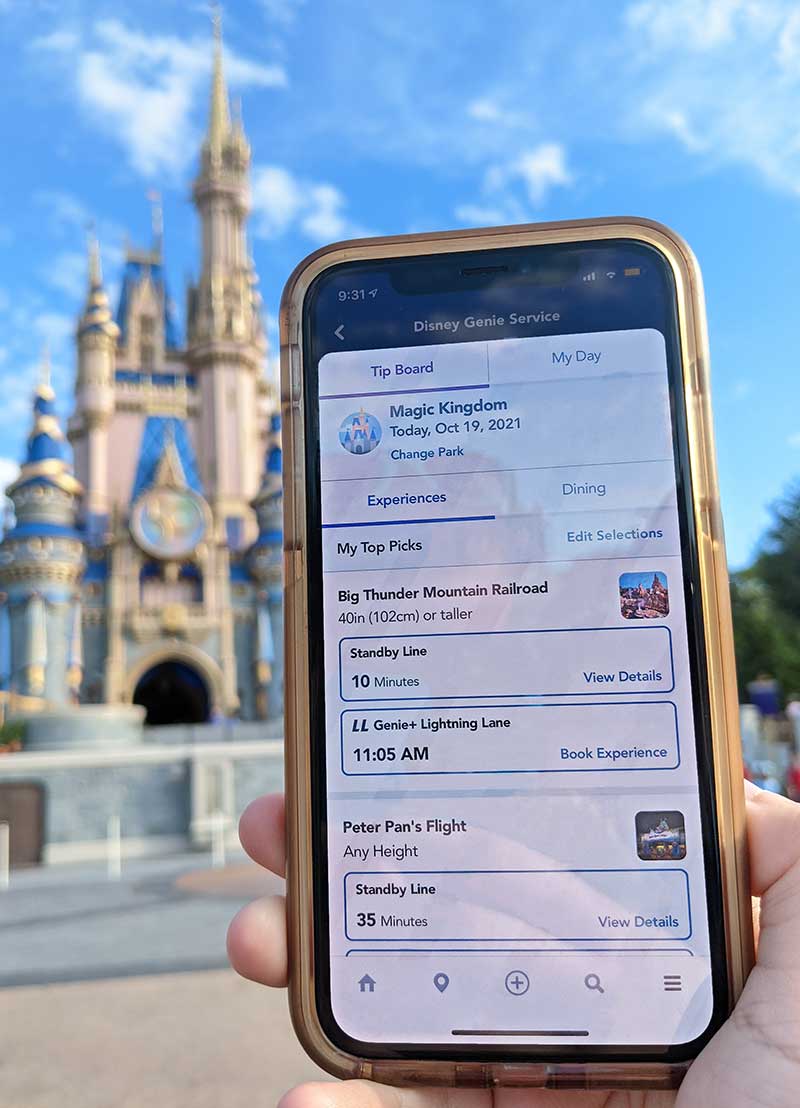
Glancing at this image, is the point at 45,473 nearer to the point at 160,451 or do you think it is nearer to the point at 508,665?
the point at 160,451

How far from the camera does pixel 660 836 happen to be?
65.6 inches

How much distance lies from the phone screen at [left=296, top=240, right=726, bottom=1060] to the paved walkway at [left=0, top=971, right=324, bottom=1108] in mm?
3574

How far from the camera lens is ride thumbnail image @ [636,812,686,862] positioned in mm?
1656

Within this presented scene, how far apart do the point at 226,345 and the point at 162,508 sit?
7.32 meters

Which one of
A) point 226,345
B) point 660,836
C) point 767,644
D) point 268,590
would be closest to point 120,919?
point 660,836

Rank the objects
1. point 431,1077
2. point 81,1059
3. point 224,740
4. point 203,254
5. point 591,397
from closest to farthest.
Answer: point 431,1077 → point 591,397 → point 81,1059 → point 224,740 → point 203,254

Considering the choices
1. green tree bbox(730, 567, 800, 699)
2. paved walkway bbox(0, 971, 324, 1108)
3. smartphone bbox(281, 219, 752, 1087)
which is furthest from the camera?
green tree bbox(730, 567, 800, 699)

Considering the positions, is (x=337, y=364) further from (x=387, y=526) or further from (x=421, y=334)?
(x=387, y=526)

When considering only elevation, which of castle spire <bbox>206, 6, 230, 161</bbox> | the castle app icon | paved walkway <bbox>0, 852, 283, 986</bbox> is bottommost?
paved walkway <bbox>0, 852, 283, 986</bbox>

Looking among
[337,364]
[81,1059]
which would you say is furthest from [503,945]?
[81,1059]

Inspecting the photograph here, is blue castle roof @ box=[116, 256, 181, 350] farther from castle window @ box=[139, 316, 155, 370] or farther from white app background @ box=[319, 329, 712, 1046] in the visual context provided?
white app background @ box=[319, 329, 712, 1046]

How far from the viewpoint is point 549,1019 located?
161cm

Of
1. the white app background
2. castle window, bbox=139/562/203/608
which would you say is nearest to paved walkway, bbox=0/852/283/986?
the white app background

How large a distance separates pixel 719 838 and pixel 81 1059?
477 centimetres
